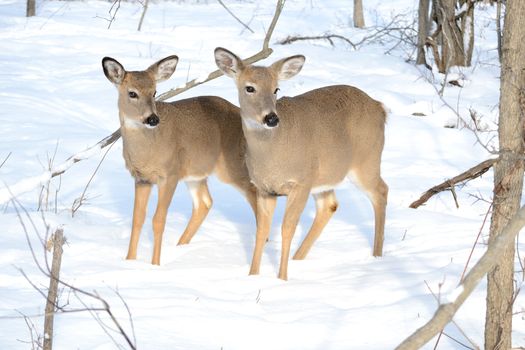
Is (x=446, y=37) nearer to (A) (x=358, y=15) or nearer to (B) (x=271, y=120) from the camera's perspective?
(A) (x=358, y=15)

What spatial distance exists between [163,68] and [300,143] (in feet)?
4.54

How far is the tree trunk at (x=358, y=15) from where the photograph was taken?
67.5 feet

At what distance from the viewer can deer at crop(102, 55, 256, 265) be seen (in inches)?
301

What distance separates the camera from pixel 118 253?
768 cm

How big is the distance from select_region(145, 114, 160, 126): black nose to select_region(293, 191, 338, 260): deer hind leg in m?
1.68

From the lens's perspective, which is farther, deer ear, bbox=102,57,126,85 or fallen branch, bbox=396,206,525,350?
deer ear, bbox=102,57,126,85

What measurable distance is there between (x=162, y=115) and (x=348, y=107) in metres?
1.56

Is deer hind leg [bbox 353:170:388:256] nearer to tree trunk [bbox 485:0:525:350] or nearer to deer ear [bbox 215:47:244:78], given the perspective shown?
deer ear [bbox 215:47:244:78]

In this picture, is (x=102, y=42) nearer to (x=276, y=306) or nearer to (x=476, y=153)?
(x=476, y=153)

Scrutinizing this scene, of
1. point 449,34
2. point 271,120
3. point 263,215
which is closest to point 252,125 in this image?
point 271,120

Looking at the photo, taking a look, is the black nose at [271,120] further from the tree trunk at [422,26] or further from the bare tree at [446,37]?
the tree trunk at [422,26]

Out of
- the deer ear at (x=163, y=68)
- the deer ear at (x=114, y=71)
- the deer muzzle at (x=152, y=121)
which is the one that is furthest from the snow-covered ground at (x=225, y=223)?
the deer ear at (x=163, y=68)

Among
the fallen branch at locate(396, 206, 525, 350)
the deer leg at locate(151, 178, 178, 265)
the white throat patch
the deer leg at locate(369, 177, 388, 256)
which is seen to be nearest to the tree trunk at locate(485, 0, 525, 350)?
the fallen branch at locate(396, 206, 525, 350)

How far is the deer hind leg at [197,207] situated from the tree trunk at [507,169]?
399cm
